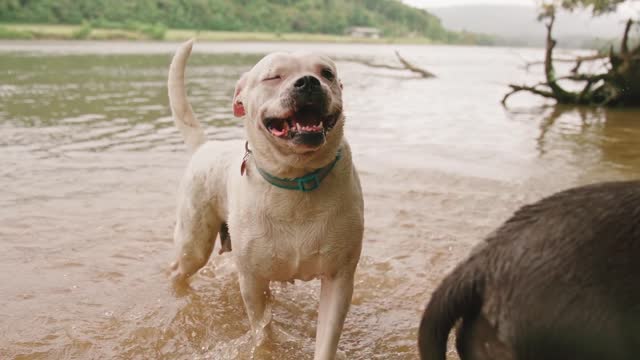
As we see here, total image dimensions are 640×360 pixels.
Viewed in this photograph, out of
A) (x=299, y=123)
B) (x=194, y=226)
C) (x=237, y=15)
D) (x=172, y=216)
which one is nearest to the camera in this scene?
(x=299, y=123)

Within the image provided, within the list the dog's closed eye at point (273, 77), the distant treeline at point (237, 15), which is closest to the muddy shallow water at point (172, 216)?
the dog's closed eye at point (273, 77)

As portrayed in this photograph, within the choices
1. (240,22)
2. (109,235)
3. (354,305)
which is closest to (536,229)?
(354,305)

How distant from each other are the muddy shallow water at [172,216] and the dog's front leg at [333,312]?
66 centimetres

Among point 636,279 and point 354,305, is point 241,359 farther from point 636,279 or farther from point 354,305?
point 636,279

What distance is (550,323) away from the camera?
5.89 ft

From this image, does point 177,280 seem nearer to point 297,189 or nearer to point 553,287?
point 297,189

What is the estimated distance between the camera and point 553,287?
5.98 ft

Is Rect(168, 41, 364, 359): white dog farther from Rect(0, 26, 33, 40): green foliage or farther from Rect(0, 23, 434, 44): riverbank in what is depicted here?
Rect(0, 26, 33, 40): green foliage

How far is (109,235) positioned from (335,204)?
11.6 ft

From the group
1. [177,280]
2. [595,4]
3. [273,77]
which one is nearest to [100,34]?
[595,4]

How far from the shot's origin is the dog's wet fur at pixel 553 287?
1.73 metres

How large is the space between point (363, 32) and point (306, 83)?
132069mm

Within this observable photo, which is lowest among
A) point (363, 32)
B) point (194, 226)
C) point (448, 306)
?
point (363, 32)

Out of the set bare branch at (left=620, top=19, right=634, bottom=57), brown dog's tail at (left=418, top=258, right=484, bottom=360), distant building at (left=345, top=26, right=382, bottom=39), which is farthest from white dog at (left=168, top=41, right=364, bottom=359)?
distant building at (left=345, top=26, right=382, bottom=39)
